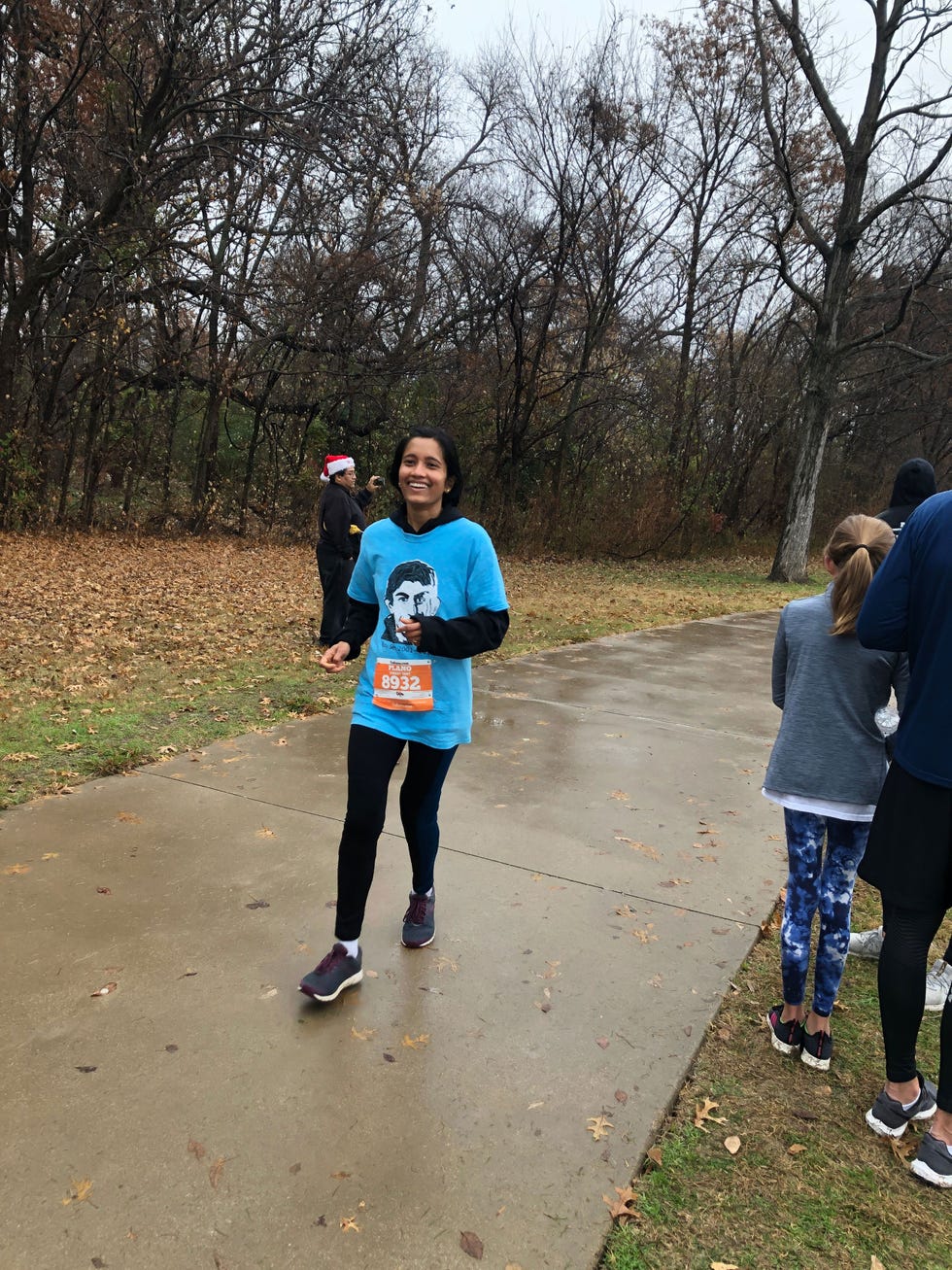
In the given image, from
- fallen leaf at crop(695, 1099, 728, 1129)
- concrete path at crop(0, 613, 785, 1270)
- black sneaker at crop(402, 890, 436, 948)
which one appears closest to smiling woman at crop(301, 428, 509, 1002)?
black sneaker at crop(402, 890, 436, 948)

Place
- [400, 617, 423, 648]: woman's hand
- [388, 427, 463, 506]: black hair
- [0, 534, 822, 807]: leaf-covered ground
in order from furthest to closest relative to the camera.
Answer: [0, 534, 822, 807]: leaf-covered ground
[388, 427, 463, 506]: black hair
[400, 617, 423, 648]: woman's hand

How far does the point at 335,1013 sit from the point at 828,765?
1.73 metres

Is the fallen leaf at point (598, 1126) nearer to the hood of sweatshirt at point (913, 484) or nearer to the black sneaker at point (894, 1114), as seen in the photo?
the black sneaker at point (894, 1114)

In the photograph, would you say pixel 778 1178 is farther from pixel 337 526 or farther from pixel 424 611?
pixel 337 526

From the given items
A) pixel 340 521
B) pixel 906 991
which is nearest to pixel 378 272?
pixel 340 521

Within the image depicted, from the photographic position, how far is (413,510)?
117 inches

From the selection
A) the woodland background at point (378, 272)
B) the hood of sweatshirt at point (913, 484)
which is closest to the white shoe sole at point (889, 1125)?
the hood of sweatshirt at point (913, 484)

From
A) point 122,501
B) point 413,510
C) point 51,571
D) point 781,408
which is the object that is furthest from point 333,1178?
point 781,408

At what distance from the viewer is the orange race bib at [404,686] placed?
2.88 meters

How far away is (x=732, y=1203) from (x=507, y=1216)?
0.58m

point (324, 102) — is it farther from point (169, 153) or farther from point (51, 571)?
point (51, 571)

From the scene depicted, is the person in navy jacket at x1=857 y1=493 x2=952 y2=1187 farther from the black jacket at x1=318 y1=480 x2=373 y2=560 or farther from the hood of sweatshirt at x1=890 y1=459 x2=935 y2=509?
the black jacket at x1=318 y1=480 x2=373 y2=560

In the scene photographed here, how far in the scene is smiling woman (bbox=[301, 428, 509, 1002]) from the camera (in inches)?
112

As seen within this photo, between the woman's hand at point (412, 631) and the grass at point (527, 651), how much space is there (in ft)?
5.10
